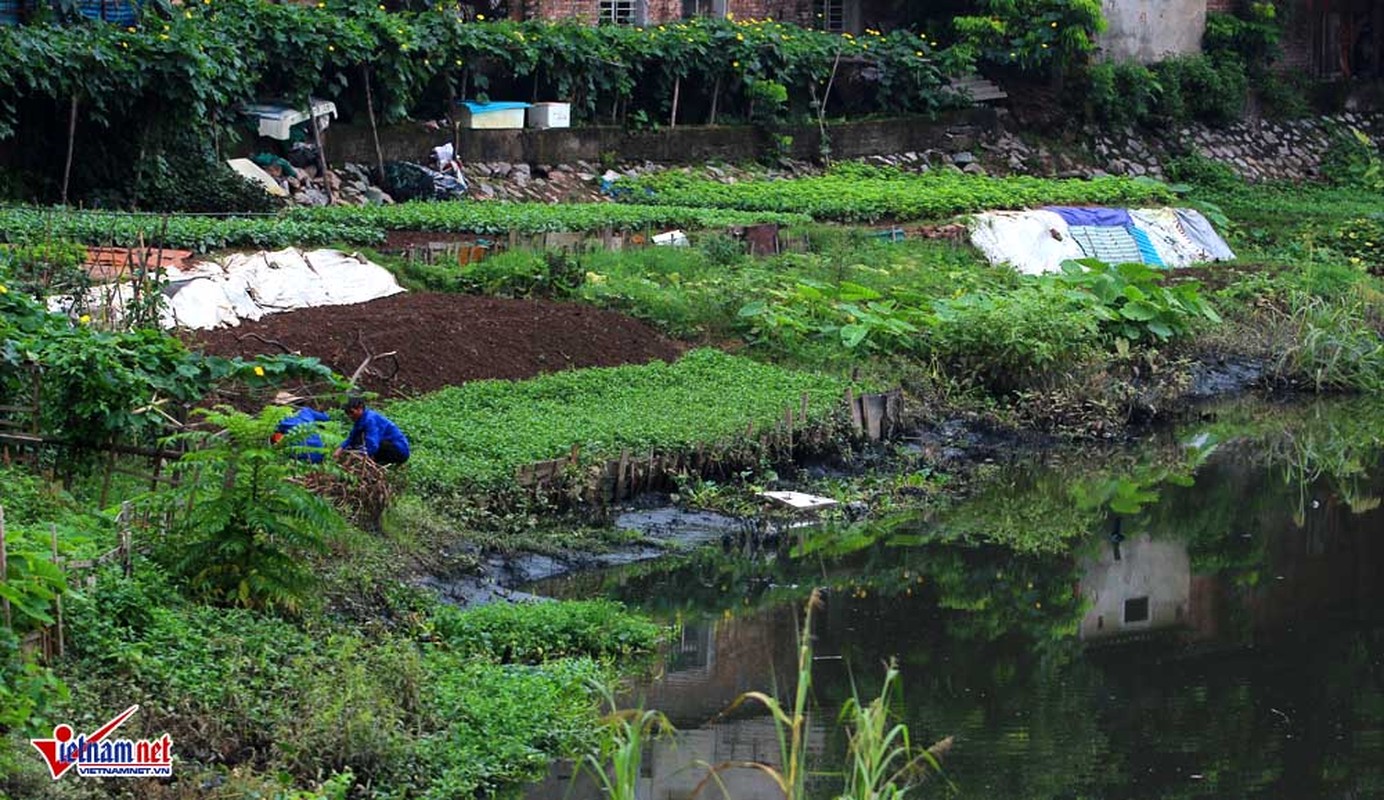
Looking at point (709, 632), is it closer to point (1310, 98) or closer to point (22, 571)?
point (22, 571)

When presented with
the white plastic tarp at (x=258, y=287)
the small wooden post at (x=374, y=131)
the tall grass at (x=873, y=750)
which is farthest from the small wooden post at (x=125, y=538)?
the small wooden post at (x=374, y=131)

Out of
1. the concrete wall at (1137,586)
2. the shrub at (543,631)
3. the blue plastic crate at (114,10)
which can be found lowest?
the concrete wall at (1137,586)

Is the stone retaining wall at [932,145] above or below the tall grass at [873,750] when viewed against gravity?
above

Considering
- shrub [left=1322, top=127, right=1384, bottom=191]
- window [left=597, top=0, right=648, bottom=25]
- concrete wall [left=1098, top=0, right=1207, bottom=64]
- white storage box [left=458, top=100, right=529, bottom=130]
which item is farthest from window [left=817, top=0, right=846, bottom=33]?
shrub [left=1322, top=127, right=1384, bottom=191]

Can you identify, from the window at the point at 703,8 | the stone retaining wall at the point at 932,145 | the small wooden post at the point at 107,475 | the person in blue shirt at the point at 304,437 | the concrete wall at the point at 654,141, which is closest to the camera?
the person in blue shirt at the point at 304,437

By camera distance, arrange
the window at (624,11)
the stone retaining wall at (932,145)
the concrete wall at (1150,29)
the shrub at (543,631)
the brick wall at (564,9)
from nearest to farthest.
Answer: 1. the shrub at (543,631)
2. the stone retaining wall at (932,145)
3. the brick wall at (564,9)
4. the window at (624,11)
5. the concrete wall at (1150,29)

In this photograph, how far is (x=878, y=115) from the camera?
27594mm

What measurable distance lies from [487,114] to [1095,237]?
7.14m

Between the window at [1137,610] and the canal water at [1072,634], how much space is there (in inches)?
1.0

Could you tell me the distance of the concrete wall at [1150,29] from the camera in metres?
30.0

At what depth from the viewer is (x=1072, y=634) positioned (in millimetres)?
11477

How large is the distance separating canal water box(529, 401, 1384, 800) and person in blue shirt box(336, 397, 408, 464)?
3.92 feet

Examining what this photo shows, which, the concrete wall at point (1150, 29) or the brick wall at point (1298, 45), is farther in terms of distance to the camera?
the brick wall at point (1298, 45)

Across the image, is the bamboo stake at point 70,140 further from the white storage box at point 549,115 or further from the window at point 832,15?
the window at point 832,15
